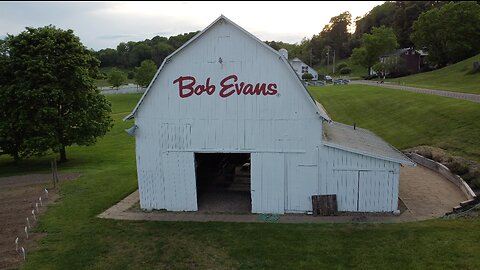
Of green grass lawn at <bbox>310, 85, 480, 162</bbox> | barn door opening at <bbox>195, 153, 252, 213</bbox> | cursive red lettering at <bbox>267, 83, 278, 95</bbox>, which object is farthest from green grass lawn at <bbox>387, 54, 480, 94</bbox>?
cursive red lettering at <bbox>267, 83, 278, 95</bbox>

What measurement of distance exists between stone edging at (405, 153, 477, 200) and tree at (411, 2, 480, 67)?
2270 inches

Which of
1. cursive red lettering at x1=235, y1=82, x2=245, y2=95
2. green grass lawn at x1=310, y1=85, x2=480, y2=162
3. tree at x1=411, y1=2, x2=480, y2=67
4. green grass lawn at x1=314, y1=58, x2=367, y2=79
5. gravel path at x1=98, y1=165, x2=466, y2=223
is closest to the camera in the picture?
gravel path at x1=98, y1=165, x2=466, y2=223

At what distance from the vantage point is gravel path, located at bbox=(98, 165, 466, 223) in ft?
52.6

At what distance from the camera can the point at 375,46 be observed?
87438 millimetres

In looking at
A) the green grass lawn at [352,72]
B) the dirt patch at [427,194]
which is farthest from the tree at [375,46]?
the dirt patch at [427,194]

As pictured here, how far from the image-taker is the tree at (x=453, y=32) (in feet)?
237

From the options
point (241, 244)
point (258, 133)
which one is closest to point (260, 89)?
point (258, 133)

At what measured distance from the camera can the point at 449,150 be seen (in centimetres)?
2439

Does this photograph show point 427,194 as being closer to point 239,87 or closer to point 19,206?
point 239,87

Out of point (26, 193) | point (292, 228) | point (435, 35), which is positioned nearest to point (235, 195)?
point (292, 228)

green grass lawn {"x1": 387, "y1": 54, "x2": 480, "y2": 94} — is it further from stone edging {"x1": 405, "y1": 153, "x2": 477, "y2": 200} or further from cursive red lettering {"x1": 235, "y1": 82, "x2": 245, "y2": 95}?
cursive red lettering {"x1": 235, "y1": 82, "x2": 245, "y2": 95}

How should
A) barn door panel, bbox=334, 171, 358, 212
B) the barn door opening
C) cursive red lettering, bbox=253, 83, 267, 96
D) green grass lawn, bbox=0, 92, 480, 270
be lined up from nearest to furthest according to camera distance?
Result: green grass lawn, bbox=0, 92, 480, 270, cursive red lettering, bbox=253, 83, 267, 96, barn door panel, bbox=334, 171, 358, 212, the barn door opening

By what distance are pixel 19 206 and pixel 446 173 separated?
21561 mm

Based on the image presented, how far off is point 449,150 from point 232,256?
17.5 m
